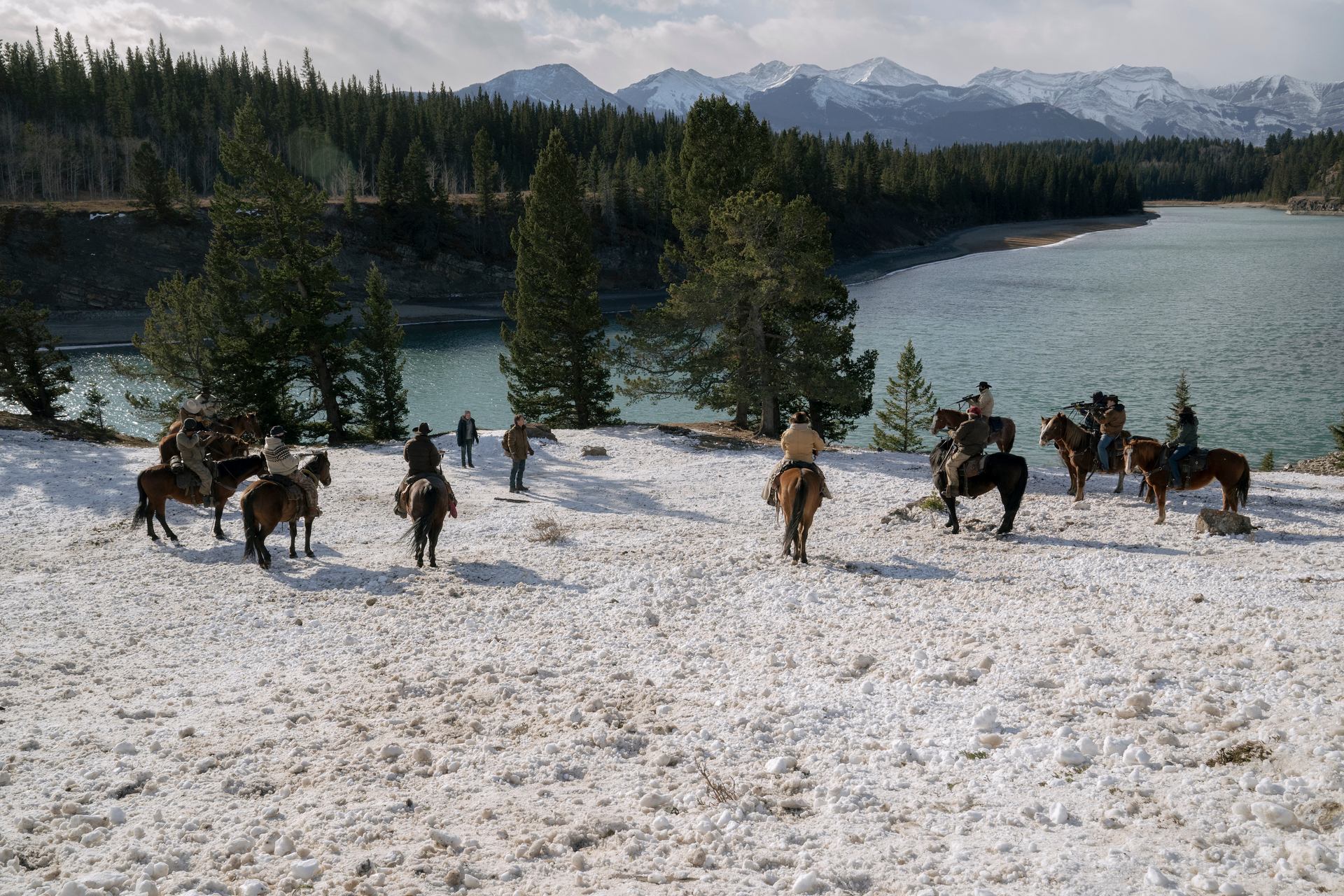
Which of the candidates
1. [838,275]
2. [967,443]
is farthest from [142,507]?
[838,275]

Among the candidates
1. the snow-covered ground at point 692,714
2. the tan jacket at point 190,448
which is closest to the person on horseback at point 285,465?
the snow-covered ground at point 692,714

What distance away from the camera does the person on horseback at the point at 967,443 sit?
48.8ft

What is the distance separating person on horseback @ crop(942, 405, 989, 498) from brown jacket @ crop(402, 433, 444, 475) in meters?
9.40

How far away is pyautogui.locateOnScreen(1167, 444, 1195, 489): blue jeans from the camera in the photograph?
15.4 metres

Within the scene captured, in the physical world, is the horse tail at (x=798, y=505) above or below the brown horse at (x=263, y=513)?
above

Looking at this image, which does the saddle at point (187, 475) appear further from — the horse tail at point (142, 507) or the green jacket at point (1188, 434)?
the green jacket at point (1188, 434)

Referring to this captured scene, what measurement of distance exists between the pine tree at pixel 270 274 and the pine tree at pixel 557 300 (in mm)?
7484

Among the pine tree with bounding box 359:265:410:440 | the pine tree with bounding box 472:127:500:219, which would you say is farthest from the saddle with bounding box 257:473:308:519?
the pine tree with bounding box 472:127:500:219

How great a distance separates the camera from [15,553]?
1580 centimetres

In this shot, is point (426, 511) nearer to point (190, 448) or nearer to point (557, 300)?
point (190, 448)

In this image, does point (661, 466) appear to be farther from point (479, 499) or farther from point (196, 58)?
point (196, 58)

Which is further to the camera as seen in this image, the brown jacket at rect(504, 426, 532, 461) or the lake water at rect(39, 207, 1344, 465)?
the lake water at rect(39, 207, 1344, 465)

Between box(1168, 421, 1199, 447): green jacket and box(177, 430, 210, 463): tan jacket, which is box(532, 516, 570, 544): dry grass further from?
box(1168, 421, 1199, 447): green jacket

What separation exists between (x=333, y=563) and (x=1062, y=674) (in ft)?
39.7
